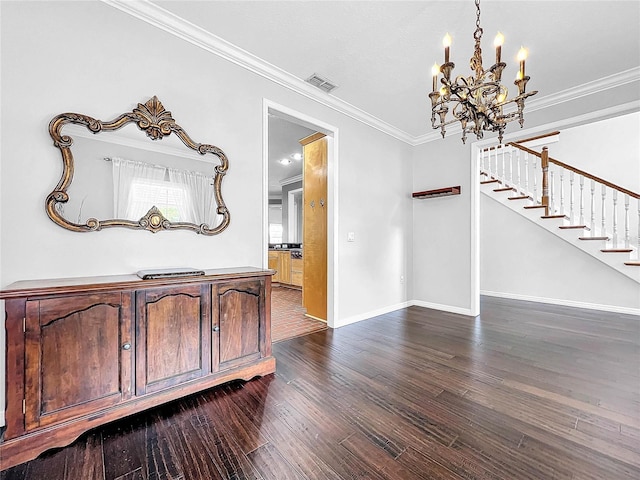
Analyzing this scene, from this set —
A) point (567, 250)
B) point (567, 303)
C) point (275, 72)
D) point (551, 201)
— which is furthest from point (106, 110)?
point (567, 303)

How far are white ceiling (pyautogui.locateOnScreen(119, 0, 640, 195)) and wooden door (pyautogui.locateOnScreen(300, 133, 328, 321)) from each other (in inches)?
33.3

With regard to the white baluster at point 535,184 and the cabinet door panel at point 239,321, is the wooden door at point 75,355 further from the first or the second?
the white baluster at point 535,184

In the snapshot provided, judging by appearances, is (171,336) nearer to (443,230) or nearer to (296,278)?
(443,230)

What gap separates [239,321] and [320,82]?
2.59 metres

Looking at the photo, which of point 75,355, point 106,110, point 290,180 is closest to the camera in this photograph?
point 75,355

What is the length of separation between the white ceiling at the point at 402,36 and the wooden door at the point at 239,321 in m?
2.09

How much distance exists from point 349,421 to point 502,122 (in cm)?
224

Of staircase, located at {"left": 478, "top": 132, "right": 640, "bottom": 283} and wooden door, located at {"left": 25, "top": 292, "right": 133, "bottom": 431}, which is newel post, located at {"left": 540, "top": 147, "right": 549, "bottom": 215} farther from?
wooden door, located at {"left": 25, "top": 292, "right": 133, "bottom": 431}

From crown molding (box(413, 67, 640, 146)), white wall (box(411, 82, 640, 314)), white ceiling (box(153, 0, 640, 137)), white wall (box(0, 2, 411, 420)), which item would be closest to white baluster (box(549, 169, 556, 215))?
white wall (box(411, 82, 640, 314))

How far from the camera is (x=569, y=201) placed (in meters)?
5.09

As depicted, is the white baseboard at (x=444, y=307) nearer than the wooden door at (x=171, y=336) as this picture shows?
No

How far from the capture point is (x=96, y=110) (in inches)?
74.7

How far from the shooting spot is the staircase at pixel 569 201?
4223 mm

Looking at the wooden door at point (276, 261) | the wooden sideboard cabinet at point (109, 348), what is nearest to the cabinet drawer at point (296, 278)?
the wooden door at point (276, 261)
